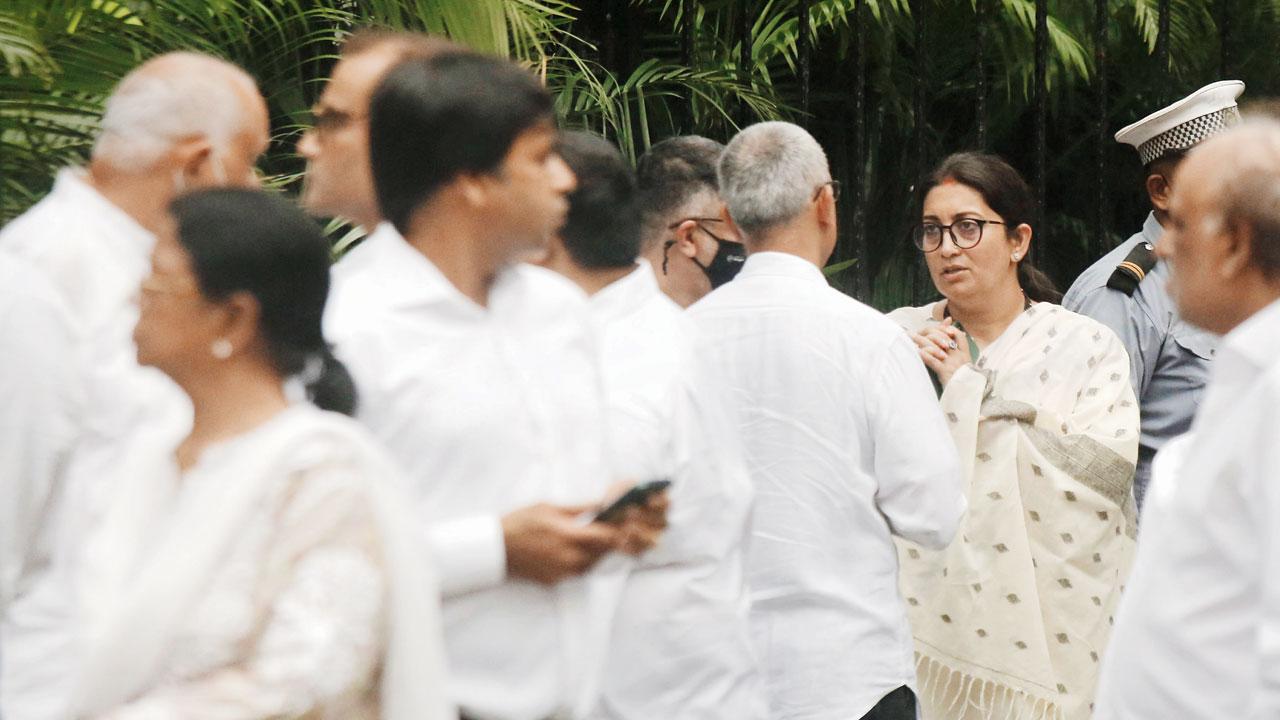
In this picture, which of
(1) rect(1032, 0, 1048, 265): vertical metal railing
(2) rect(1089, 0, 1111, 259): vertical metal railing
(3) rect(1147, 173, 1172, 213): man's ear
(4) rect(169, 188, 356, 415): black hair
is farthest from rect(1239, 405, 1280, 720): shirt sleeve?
(2) rect(1089, 0, 1111, 259): vertical metal railing

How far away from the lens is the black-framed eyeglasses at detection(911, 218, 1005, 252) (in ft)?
14.5

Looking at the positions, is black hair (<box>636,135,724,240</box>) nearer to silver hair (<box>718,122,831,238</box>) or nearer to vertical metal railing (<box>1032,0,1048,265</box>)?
silver hair (<box>718,122,831,238</box>)

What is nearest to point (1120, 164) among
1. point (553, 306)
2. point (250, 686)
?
point (553, 306)

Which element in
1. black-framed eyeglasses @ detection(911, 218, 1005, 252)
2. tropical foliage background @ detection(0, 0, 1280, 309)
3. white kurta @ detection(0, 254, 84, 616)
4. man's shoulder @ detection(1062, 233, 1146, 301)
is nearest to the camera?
white kurta @ detection(0, 254, 84, 616)

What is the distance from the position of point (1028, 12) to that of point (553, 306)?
202 inches

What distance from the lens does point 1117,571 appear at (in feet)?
13.8

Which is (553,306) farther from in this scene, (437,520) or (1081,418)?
(1081,418)

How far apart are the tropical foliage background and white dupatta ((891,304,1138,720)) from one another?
35.2 inches

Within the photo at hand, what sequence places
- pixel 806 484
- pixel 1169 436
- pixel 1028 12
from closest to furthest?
pixel 806 484 → pixel 1169 436 → pixel 1028 12

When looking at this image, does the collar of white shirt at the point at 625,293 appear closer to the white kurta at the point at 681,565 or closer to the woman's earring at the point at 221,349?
the white kurta at the point at 681,565

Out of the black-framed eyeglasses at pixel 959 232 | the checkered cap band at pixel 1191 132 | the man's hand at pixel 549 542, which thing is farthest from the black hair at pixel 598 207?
the checkered cap band at pixel 1191 132

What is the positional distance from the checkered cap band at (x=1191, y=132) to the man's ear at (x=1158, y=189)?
0.23 ft

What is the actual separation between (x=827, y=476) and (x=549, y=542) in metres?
1.36

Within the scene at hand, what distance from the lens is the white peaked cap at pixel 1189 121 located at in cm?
479
